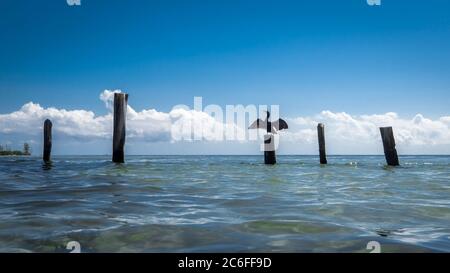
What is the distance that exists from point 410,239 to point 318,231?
82cm

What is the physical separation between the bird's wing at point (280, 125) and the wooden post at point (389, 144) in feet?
17.1

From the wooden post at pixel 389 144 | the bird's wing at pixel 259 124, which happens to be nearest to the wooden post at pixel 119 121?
the bird's wing at pixel 259 124

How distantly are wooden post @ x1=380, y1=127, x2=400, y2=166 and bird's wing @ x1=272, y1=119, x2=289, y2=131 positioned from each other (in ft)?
17.1

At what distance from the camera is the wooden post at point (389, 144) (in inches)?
760

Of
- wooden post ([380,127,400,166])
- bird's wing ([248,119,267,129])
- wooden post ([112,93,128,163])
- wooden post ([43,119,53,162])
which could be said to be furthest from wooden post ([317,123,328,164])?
wooden post ([43,119,53,162])

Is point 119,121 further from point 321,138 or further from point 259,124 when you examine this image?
point 321,138

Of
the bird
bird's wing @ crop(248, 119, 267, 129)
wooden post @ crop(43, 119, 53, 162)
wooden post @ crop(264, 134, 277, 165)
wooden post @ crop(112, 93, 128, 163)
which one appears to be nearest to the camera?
wooden post @ crop(112, 93, 128, 163)

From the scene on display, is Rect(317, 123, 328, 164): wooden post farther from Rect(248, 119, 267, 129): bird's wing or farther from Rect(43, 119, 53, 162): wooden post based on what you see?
Rect(43, 119, 53, 162): wooden post

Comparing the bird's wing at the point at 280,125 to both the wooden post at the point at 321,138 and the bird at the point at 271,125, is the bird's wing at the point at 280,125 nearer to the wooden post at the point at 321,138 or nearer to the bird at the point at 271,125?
the bird at the point at 271,125

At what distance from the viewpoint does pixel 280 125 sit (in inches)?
744

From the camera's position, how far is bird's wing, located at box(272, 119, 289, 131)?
61.5ft

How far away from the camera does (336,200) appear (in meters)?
5.89

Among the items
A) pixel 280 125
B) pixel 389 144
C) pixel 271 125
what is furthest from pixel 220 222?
pixel 389 144
